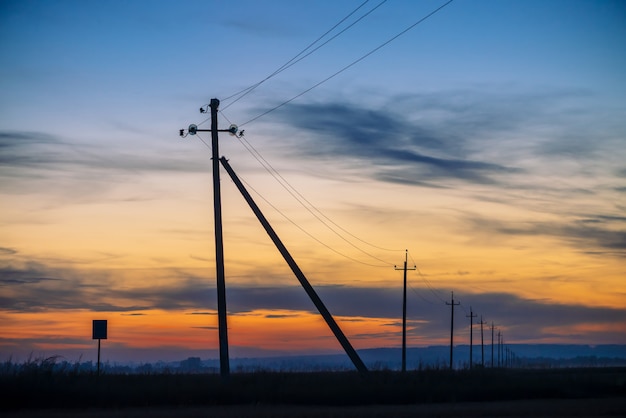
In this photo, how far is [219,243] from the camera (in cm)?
3609

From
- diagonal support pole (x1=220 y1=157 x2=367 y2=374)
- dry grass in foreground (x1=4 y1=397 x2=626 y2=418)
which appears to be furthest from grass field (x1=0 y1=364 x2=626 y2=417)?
diagonal support pole (x1=220 y1=157 x2=367 y2=374)

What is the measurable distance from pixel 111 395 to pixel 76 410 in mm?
1935

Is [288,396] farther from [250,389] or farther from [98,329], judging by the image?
[98,329]

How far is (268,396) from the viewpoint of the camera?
3100 centimetres

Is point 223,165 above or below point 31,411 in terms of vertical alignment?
above

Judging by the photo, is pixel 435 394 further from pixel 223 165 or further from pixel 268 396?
pixel 223 165

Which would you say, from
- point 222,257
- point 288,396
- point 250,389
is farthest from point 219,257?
point 288,396

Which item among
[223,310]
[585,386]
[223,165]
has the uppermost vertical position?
[223,165]

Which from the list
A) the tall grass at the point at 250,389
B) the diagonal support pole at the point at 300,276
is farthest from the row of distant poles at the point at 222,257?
the tall grass at the point at 250,389

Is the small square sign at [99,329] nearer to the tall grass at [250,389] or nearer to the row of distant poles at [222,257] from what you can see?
the tall grass at [250,389]

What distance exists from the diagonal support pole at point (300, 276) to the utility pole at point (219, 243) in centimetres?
110

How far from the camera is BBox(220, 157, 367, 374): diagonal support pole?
37.6 m

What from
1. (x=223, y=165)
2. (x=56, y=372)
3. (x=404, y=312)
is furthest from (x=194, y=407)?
(x=404, y=312)

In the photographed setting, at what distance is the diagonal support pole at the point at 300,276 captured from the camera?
123 ft
